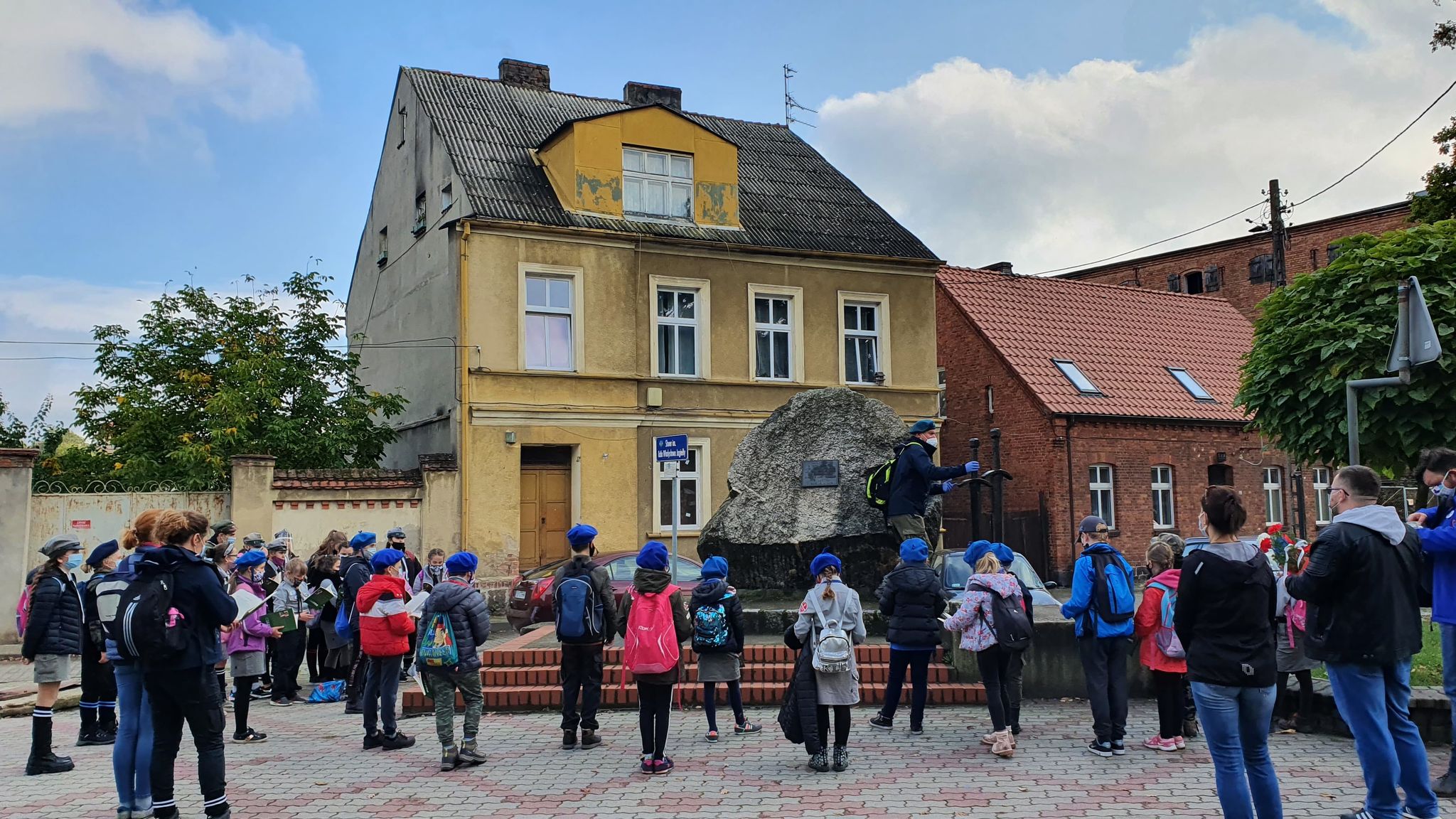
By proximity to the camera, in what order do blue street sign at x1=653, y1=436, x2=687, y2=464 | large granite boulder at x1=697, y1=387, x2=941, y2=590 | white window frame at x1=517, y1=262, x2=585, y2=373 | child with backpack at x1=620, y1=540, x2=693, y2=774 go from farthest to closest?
white window frame at x1=517, y1=262, x2=585, y2=373, large granite boulder at x1=697, y1=387, x2=941, y2=590, blue street sign at x1=653, y1=436, x2=687, y2=464, child with backpack at x1=620, y1=540, x2=693, y2=774

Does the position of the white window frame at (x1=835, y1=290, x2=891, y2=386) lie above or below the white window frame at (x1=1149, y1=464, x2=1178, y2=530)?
above

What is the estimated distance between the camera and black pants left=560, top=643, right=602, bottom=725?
8.94 metres

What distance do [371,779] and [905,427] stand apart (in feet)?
25.1

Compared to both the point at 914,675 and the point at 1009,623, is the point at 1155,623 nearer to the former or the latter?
the point at 1009,623

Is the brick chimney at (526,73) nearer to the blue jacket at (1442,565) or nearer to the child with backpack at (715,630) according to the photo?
the child with backpack at (715,630)

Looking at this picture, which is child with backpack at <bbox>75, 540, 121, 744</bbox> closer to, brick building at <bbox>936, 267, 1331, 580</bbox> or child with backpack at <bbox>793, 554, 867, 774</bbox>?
child with backpack at <bbox>793, 554, 867, 774</bbox>

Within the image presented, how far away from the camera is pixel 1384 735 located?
5848 mm

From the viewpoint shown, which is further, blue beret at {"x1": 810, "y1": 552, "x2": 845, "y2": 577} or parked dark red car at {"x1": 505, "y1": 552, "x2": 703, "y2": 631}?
parked dark red car at {"x1": 505, "y1": 552, "x2": 703, "y2": 631}

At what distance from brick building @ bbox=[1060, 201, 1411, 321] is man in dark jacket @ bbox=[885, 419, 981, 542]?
29342 millimetres

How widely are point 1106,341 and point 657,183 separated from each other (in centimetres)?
1268

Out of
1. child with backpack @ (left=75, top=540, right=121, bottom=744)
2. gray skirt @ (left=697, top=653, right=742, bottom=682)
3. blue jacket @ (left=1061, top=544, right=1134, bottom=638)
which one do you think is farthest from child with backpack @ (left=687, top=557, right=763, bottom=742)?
child with backpack @ (left=75, top=540, right=121, bottom=744)

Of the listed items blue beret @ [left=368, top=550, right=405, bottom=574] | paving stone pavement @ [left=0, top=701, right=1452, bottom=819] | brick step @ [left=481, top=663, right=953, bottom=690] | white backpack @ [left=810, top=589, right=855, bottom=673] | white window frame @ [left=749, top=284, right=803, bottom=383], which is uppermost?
white window frame @ [left=749, top=284, right=803, bottom=383]

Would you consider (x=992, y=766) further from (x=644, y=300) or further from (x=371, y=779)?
(x=644, y=300)

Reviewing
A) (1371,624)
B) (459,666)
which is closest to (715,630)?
(459,666)
